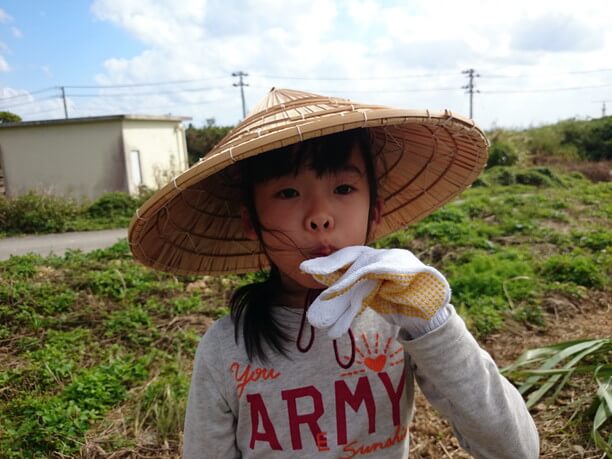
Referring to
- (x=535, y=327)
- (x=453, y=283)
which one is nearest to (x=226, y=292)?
(x=453, y=283)

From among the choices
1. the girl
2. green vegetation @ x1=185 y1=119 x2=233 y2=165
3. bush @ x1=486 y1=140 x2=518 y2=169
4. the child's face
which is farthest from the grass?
green vegetation @ x1=185 y1=119 x2=233 y2=165

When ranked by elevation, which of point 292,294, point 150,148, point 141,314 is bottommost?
point 141,314

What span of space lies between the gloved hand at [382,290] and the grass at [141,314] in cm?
142

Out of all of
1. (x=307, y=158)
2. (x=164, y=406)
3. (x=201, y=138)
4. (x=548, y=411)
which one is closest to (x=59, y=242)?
(x=164, y=406)

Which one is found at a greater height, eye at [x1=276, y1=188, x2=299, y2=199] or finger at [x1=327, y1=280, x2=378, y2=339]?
eye at [x1=276, y1=188, x2=299, y2=199]

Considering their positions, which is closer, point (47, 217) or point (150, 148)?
point (47, 217)

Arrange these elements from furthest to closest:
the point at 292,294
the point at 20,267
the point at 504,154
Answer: the point at 504,154 → the point at 20,267 → the point at 292,294

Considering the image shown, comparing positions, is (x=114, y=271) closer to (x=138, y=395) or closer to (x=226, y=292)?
(x=226, y=292)

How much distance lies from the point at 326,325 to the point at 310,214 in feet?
0.96

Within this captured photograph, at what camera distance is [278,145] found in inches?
37.8

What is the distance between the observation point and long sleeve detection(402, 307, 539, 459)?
92cm

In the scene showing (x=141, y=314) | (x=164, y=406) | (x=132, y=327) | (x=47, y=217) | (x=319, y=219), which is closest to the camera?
(x=319, y=219)

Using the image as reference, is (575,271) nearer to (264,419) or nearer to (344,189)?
(344,189)

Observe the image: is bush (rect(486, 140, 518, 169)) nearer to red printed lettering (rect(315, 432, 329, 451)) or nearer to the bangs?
the bangs
